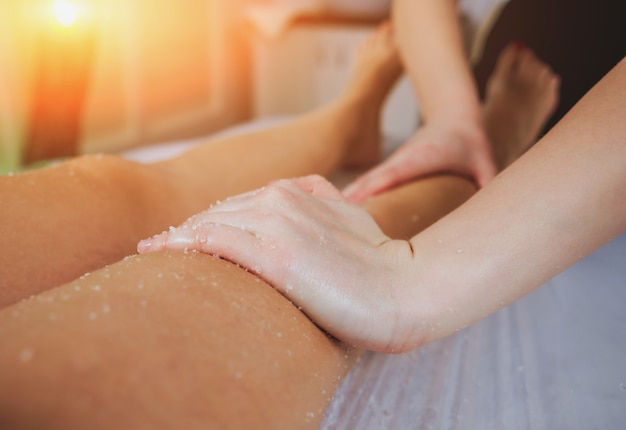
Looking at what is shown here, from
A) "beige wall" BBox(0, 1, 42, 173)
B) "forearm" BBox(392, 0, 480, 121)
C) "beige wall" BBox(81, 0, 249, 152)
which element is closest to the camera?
"forearm" BBox(392, 0, 480, 121)

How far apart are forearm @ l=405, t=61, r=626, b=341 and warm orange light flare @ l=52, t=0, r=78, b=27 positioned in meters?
1.22

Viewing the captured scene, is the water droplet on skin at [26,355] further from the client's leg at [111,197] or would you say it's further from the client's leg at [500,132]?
the client's leg at [500,132]

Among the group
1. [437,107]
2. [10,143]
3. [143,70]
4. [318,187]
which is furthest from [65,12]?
[318,187]

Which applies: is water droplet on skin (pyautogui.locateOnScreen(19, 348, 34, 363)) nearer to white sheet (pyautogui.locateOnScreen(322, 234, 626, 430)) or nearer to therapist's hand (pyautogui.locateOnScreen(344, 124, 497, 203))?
white sheet (pyautogui.locateOnScreen(322, 234, 626, 430))

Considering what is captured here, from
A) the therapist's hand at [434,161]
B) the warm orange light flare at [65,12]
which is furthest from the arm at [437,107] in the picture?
the warm orange light flare at [65,12]

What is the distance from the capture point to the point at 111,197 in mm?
585

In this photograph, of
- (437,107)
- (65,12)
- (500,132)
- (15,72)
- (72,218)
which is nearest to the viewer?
(72,218)

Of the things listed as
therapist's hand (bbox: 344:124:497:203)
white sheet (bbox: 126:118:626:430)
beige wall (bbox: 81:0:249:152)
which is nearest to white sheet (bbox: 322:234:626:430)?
white sheet (bbox: 126:118:626:430)

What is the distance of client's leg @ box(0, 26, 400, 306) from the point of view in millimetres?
503

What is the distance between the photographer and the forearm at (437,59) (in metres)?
0.94

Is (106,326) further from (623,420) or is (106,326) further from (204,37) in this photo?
(204,37)

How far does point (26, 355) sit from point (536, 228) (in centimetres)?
40

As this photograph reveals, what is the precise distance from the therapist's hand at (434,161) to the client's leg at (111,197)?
15 cm

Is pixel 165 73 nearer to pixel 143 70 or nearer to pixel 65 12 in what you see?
pixel 143 70
